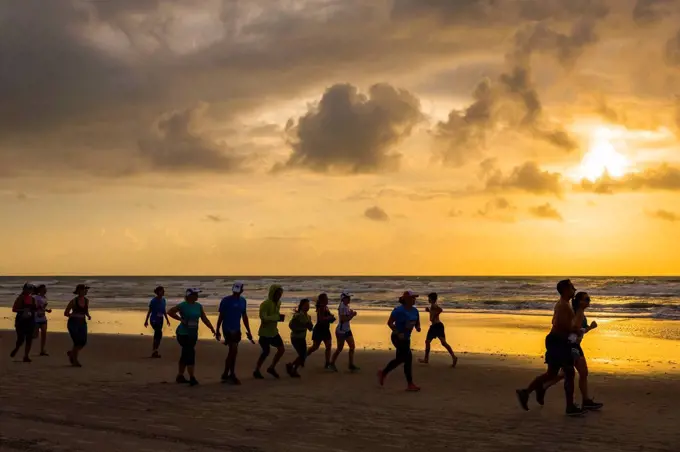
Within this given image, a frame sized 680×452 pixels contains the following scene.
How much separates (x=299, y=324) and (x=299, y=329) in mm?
149

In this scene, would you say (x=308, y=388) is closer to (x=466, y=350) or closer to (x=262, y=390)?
(x=262, y=390)

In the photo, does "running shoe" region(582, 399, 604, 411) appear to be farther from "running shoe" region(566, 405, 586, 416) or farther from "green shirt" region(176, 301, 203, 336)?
"green shirt" region(176, 301, 203, 336)

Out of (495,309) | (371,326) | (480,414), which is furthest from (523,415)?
(495,309)

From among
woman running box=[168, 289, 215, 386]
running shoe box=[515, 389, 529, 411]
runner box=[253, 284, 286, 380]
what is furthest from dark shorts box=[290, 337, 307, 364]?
running shoe box=[515, 389, 529, 411]

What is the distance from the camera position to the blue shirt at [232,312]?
1363cm

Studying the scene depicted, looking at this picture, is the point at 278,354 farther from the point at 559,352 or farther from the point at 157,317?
the point at 559,352

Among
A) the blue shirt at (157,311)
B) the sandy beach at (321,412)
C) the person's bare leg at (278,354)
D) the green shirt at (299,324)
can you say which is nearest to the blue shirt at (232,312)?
the person's bare leg at (278,354)

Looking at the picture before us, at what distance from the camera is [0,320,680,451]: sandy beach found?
8.88m

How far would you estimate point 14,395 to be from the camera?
12.0 meters

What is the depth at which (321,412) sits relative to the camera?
35.6 feet

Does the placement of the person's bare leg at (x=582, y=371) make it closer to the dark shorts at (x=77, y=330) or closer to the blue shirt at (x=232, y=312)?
the blue shirt at (x=232, y=312)

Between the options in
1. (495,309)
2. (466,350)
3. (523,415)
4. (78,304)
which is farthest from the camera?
(495,309)

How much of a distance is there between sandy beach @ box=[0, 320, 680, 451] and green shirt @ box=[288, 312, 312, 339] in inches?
36.0

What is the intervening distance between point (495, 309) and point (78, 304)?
3441cm
